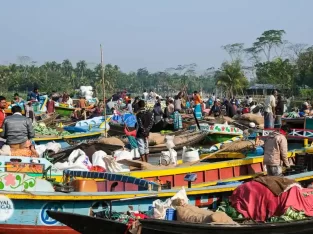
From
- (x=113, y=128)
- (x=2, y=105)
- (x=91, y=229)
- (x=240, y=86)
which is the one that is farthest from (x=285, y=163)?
(x=240, y=86)

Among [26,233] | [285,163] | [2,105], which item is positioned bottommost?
[26,233]

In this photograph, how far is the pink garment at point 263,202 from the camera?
714 cm

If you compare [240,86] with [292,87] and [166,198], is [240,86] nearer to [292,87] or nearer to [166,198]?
[292,87]

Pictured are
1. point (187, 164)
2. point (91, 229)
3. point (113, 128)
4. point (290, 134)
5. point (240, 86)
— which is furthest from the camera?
point (240, 86)

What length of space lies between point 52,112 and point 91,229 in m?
16.9

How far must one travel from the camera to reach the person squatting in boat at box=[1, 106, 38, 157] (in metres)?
9.40

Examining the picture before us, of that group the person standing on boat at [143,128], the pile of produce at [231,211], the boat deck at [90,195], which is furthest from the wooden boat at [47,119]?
the pile of produce at [231,211]

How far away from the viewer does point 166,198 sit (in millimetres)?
8109

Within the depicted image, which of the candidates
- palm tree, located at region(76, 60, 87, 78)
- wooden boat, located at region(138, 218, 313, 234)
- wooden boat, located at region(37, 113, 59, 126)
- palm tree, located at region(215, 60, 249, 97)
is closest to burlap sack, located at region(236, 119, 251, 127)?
wooden boat, located at region(37, 113, 59, 126)

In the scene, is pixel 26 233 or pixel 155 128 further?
pixel 155 128

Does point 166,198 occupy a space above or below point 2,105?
below

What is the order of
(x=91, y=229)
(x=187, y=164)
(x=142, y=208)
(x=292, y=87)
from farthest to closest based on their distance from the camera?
(x=292, y=87) → (x=187, y=164) → (x=142, y=208) → (x=91, y=229)

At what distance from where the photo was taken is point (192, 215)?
695 cm

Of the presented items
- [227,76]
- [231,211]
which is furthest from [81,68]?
[231,211]
